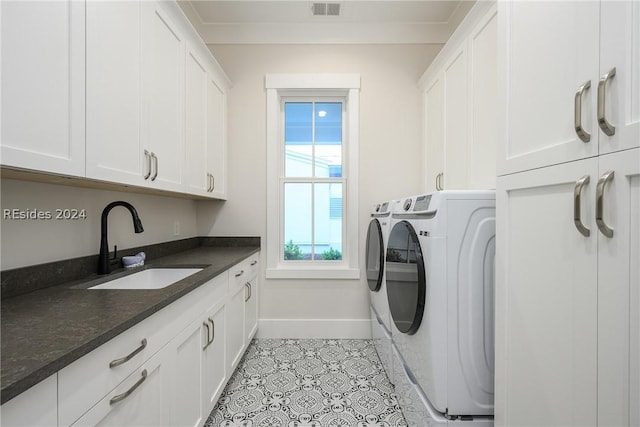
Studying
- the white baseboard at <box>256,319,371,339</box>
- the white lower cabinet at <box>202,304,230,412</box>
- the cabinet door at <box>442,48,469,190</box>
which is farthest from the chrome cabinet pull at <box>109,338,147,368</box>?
the white baseboard at <box>256,319,371,339</box>

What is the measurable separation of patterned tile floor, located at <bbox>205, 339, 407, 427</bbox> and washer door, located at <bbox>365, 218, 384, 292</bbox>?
2.02 feet

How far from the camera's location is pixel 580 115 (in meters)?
0.73

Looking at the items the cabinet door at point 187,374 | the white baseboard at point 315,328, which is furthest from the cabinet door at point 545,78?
the white baseboard at point 315,328

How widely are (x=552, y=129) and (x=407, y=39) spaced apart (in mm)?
2354

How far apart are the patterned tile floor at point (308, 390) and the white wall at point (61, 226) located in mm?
1136

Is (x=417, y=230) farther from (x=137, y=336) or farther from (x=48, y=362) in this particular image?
(x=48, y=362)

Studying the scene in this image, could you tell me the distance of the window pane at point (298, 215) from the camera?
285 centimetres

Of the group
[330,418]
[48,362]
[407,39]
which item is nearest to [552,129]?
[48,362]

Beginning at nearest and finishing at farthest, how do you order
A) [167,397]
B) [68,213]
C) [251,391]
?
[167,397] → [68,213] → [251,391]

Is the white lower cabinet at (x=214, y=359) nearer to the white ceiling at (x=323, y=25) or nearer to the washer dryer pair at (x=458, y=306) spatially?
the washer dryer pair at (x=458, y=306)

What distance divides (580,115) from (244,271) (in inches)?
79.6

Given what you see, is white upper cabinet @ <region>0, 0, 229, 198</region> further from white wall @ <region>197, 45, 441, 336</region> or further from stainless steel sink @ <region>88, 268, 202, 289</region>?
white wall @ <region>197, 45, 441, 336</region>

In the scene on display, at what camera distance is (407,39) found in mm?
2729

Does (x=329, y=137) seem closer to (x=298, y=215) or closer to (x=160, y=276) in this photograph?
(x=298, y=215)
